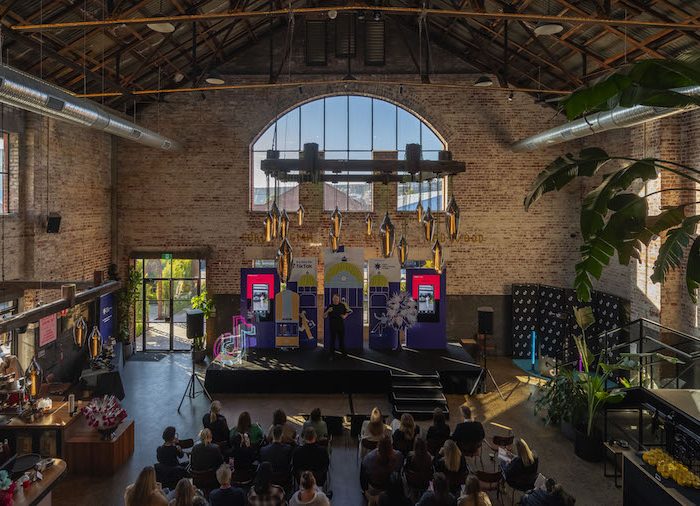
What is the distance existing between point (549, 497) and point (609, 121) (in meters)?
6.16

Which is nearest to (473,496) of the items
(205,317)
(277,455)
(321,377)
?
(277,455)

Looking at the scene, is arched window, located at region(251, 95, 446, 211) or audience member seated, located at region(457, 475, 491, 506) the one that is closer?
audience member seated, located at region(457, 475, 491, 506)

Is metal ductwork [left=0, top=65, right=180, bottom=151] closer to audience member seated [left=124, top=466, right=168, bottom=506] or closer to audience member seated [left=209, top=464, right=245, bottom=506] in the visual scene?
audience member seated [left=124, top=466, right=168, bottom=506]

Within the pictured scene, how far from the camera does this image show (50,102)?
704 centimetres

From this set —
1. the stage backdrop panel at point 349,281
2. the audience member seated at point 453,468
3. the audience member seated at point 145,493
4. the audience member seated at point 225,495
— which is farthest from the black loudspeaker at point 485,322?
the audience member seated at point 145,493

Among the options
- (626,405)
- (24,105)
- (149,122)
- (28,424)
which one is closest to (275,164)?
(24,105)

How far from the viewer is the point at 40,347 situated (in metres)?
10.0

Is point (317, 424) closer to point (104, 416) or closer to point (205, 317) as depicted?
A: point (104, 416)

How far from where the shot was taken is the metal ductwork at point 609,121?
A: 24.0ft

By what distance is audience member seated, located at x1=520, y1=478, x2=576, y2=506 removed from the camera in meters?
4.96

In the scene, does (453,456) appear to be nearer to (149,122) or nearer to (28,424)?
(28,424)

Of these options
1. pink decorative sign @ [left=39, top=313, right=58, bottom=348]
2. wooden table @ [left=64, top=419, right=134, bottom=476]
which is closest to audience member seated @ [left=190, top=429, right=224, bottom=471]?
wooden table @ [left=64, top=419, right=134, bottom=476]

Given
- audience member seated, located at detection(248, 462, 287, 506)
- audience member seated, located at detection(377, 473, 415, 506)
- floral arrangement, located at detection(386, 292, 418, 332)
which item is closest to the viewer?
audience member seated, located at detection(248, 462, 287, 506)

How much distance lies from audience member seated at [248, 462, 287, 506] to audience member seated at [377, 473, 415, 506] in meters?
1.01
